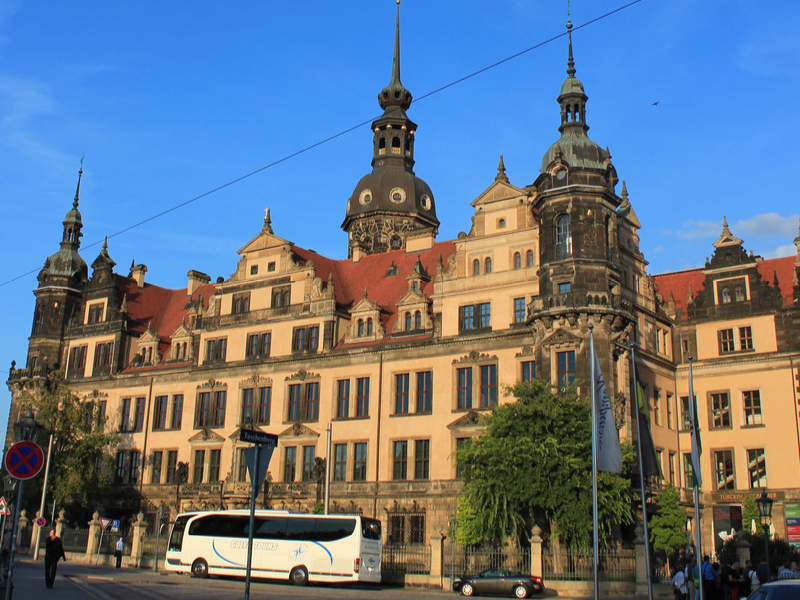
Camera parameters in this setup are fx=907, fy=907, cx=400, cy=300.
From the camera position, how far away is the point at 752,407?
4900cm

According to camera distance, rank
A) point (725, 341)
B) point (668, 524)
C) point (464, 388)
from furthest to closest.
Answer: point (725, 341)
point (464, 388)
point (668, 524)

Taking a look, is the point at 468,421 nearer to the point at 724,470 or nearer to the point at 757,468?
the point at 724,470

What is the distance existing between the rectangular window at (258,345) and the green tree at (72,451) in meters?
10.8

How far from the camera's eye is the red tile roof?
51.9 metres

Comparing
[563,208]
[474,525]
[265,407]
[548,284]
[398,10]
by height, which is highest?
[398,10]

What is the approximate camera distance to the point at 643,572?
34938mm

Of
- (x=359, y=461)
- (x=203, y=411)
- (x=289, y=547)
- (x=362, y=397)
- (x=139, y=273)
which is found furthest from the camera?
(x=139, y=273)

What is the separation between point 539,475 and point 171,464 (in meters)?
30.0

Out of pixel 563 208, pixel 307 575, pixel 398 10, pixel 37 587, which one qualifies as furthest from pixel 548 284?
pixel 398 10

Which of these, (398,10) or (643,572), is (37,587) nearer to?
(643,572)

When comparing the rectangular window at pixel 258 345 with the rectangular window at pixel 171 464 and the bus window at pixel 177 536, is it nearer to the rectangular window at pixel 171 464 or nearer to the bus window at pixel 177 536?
the rectangular window at pixel 171 464

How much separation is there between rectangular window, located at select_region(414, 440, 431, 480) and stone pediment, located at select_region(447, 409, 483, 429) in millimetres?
2069

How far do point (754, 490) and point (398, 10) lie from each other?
2066 inches

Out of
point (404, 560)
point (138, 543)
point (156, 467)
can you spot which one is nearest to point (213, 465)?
point (156, 467)
